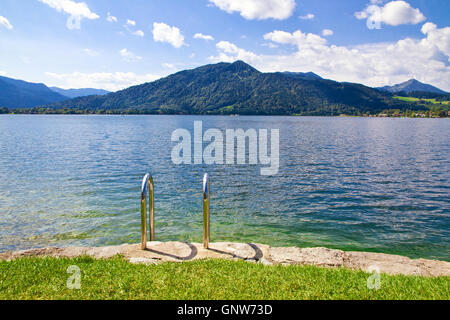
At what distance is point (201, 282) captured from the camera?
641 cm

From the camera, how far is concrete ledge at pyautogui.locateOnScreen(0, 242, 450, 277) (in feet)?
26.5

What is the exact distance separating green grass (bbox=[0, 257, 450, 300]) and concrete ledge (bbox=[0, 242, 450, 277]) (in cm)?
84

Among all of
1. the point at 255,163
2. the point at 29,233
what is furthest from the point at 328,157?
the point at 29,233

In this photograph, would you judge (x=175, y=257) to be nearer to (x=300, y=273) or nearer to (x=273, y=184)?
(x=300, y=273)

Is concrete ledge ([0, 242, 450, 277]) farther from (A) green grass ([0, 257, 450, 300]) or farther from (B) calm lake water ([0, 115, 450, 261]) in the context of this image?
(B) calm lake water ([0, 115, 450, 261])

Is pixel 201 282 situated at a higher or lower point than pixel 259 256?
higher

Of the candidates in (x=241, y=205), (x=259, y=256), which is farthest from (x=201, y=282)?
(x=241, y=205)

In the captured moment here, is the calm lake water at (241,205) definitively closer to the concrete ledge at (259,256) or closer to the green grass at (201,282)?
the concrete ledge at (259,256)

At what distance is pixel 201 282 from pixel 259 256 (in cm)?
269

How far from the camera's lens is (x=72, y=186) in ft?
72.5

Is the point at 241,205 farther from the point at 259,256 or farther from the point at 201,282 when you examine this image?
the point at 201,282

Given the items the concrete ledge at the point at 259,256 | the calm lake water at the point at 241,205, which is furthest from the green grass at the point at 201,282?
the calm lake water at the point at 241,205

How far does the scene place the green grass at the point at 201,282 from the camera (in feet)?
19.3

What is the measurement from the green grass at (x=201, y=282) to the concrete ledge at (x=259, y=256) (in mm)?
838
